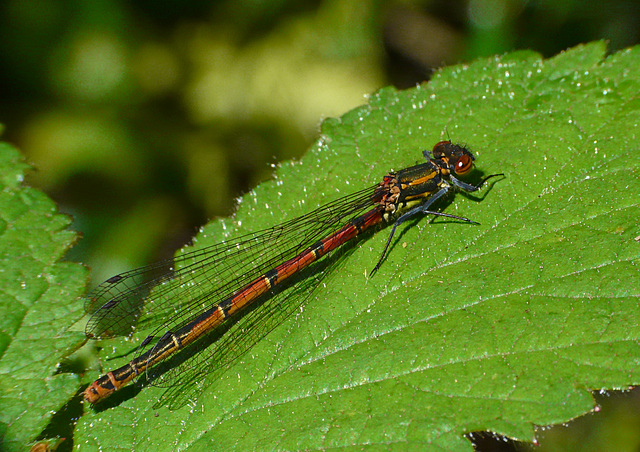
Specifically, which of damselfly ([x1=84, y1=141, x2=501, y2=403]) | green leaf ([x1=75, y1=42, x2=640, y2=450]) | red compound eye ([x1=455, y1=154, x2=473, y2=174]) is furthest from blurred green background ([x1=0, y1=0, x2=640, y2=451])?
red compound eye ([x1=455, y1=154, x2=473, y2=174])

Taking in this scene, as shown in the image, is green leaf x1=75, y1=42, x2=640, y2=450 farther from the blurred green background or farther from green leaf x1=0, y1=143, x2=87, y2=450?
the blurred green background

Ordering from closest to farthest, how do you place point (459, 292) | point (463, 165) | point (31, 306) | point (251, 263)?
point (459, 292) → point (31, 306) → point (463, 165) → point (251, 263)

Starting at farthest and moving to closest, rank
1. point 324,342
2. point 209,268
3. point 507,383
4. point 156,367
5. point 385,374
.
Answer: point 209,268 → point 156,367 → point 324,342 → point 385,374 → point 507,383

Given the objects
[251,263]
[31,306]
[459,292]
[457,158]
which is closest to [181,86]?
[251,263]

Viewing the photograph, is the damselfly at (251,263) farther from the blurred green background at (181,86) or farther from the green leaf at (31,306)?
the blurred green background at (181,86)

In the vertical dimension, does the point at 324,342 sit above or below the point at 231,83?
below

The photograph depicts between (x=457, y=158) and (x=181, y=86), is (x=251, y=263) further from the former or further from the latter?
(x=181, y=86)

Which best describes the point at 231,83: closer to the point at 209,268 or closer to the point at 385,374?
the point at 209,268

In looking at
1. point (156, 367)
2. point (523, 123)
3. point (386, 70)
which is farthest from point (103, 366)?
point (386, 70)

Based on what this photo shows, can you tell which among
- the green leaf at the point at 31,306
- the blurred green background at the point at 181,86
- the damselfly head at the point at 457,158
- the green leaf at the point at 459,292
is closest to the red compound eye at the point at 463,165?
the damselfly head at the point at 457,158
